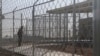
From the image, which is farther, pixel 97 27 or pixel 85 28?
pixel 85 28

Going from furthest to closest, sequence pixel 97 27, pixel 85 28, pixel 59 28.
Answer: pixel 59 28 < pixel 85 28 < pixel 97 27

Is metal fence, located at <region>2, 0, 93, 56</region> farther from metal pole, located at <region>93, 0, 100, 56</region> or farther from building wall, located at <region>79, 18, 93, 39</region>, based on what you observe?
metal pole, located at <region>93, 0, 100, 56</region>

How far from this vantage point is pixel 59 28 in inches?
198

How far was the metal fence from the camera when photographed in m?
3.72

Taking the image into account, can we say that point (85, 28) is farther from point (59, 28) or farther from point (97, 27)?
point (97, 27)

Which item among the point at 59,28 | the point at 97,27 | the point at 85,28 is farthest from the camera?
the point at 59,28

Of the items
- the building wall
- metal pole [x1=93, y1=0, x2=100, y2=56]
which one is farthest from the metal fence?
metal pole [x1=93, y1=0, x2=100, y2=56]

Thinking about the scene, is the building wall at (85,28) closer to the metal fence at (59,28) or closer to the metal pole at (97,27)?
the metal fence at (59,28)

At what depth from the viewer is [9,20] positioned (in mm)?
10750

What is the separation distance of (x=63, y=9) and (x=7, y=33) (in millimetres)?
7127

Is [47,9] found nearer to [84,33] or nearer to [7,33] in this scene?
[84,33]

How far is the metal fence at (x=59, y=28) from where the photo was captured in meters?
3.72

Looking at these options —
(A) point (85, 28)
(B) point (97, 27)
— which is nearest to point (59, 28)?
(A) point (85, 28)

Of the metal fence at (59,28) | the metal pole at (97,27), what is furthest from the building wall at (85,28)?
the metal pole at (97,27)
